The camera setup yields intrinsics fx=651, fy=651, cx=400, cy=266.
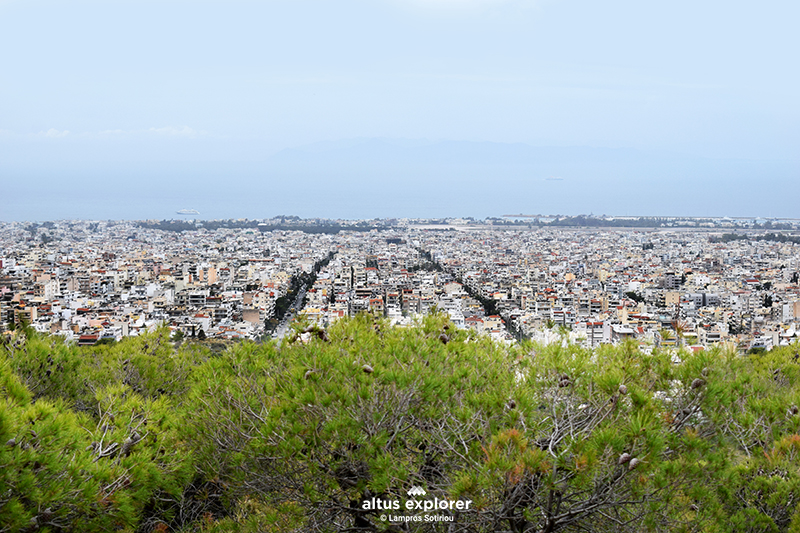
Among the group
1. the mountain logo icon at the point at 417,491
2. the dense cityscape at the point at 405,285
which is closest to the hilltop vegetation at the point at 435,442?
the mountain logo icon at the point at 417,491

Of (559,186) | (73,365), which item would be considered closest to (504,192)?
(559,186)

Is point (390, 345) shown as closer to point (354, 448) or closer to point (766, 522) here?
point (354, 448)

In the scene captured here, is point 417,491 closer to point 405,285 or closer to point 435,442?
point 435,442

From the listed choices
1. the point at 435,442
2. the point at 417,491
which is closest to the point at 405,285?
the point at 435,442

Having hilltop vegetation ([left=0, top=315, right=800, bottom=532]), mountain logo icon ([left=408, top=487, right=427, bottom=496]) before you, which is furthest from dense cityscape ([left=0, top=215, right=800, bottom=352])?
mountain logo icon ([left=408, top=487, right=427, bottom=496])

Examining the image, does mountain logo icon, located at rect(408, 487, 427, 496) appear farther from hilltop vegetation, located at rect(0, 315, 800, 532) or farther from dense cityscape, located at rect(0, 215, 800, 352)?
dense cityscape, located at rect(0, 215, 800, 352)

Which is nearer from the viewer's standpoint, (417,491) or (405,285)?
(417,491)
